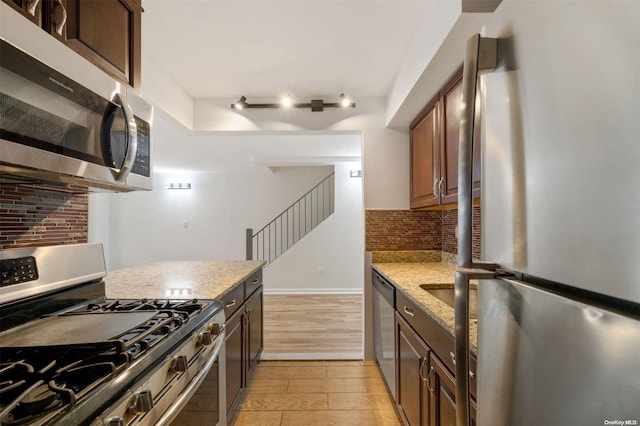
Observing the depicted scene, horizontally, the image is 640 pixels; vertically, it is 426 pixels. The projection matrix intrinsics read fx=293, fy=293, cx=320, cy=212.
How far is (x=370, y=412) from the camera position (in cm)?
203

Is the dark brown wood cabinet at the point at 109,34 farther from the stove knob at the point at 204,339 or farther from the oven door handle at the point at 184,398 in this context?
the oven door handle at the point at 184,398

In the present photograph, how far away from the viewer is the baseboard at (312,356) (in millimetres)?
2781

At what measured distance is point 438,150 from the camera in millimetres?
2068

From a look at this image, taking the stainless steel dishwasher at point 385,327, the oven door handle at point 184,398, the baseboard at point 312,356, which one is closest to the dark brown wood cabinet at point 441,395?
the stainless steel dishwasher at point 385,327

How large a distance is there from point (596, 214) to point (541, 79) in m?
0.24

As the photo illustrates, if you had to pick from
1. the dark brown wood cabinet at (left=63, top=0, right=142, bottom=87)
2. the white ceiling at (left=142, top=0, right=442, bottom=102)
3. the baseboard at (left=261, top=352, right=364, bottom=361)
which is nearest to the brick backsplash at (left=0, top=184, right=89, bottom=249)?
the dark brown wood cabinet at (left=63, top=0, right=142, bottom=87)

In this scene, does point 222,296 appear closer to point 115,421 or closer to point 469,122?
point 115,421

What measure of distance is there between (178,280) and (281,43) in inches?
67.5

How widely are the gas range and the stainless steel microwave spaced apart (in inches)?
14.8

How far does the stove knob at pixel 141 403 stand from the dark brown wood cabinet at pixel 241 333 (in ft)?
2.67

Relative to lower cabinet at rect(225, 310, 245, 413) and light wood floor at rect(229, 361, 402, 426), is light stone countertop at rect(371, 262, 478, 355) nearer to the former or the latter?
light wood floor at rect(229, 361, 402, 426)

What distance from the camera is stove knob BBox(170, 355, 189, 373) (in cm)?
96

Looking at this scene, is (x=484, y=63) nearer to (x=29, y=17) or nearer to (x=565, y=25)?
(x=565, y=25)

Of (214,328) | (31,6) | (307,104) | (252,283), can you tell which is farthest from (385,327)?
(31,6)
